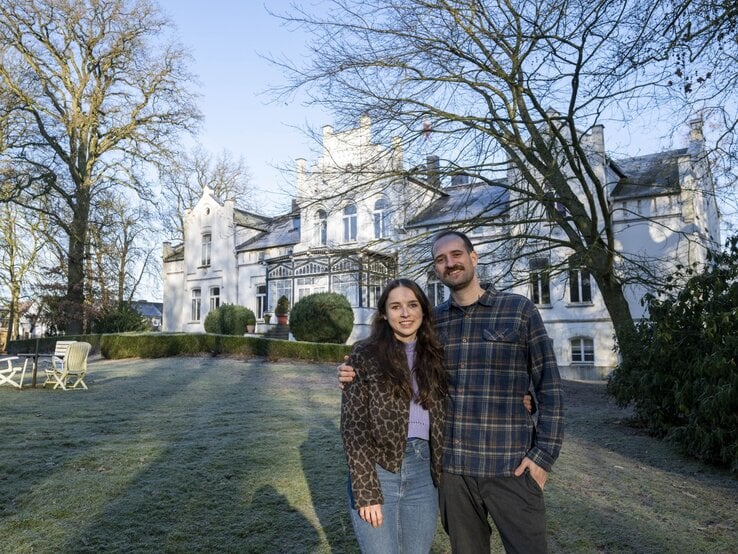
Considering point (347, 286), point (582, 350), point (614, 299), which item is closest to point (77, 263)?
point (347, 286)

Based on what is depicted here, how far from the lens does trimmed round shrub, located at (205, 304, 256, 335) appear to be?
88.3ft

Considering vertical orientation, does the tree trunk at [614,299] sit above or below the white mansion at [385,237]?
below

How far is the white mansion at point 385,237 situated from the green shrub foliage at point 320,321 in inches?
60.9

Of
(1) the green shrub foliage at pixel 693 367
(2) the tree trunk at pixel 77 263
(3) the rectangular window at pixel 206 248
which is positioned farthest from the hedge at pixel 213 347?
(3) the rectangular window at pixel 206 248

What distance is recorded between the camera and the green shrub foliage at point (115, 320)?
91.4 ft

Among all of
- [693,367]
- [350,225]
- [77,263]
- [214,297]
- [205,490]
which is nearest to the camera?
[205,490]

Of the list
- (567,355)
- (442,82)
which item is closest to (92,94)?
(442,82)

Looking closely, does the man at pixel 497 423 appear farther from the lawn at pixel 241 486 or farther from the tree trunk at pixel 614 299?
the tree trunk at pixel 614 299

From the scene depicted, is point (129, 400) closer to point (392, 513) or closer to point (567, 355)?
point (392, 513)

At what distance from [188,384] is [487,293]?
1102cm

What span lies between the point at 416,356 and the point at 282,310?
24.6 metres

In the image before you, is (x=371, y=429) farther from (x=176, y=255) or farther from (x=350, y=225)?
(x=176, y=255)

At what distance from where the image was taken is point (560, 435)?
8.30 feet

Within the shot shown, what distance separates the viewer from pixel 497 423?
2.56 m
